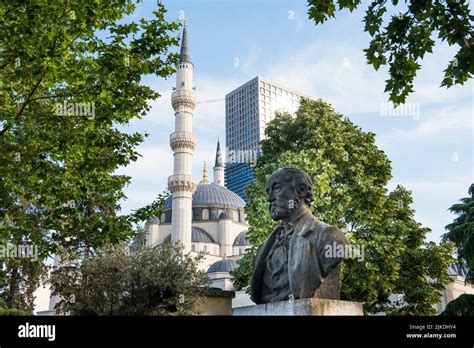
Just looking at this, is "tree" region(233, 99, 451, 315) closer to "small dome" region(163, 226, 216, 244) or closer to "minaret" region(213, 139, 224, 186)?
"small dome" region(163, 226, 216, 244)

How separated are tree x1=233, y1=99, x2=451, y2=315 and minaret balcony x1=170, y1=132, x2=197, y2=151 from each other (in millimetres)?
27748

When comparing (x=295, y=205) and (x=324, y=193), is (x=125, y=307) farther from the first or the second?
(x=295, y=205)

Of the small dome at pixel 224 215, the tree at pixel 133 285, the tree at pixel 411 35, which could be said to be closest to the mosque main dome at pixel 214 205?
the small dome at pixel 224 215

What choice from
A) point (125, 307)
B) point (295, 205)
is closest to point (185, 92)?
point (125, 307)

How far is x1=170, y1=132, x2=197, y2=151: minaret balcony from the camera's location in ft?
184

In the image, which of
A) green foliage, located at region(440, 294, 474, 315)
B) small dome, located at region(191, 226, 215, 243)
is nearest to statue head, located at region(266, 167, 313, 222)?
green foliage, located at region(440, 294, 474, 315)

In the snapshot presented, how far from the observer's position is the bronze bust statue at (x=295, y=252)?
6.55 meters

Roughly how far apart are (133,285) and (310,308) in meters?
18.0

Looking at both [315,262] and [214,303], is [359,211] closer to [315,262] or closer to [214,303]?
[214,303]

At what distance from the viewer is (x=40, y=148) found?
13.4 m

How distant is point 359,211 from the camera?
2384cm

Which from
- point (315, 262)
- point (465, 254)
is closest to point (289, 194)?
point (315, 262)
